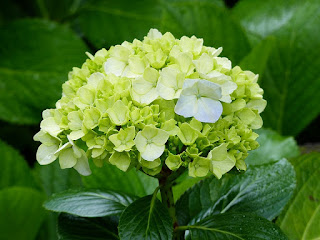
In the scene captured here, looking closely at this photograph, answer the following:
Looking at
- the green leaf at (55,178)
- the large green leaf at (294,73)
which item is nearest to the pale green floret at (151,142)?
the green leaf at (55,178)

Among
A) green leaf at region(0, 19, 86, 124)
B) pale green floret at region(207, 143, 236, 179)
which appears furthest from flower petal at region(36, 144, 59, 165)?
green leaf at region(0, 19, 86, 124)

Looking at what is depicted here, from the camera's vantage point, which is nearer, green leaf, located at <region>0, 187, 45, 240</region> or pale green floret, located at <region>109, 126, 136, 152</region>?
pale green floret, located at <region>109, 126, 136, 152</region>

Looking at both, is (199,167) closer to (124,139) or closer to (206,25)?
(124,139)

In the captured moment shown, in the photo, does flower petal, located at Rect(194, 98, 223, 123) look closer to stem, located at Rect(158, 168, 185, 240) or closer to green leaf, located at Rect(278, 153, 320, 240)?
stem, located at Rect(158, 168, 185, 240)

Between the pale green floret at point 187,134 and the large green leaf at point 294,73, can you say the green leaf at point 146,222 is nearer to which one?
the pale green floret at point 187,134

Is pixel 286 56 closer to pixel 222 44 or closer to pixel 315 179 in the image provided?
pixel 222 44
